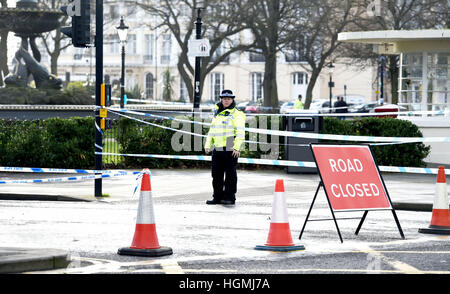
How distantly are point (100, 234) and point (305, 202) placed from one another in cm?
505

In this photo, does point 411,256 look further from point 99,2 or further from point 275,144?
point 275,144

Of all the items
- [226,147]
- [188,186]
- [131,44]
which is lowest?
[188,186]

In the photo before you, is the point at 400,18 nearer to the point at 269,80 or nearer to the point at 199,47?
the point at 269,80

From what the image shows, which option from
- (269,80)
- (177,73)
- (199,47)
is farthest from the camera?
(177,73)

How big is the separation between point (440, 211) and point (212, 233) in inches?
110

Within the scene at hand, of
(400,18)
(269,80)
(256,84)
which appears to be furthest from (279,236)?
(256,84)

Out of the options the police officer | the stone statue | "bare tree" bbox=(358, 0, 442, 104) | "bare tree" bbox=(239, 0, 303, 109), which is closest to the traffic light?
the police officer

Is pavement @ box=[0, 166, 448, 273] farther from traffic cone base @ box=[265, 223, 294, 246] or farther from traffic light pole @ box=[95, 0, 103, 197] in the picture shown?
traffic cone base @ box=[265, 223, 294, 246]

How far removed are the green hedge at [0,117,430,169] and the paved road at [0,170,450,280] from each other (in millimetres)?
2485

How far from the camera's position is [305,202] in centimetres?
1530

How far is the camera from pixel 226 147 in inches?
588

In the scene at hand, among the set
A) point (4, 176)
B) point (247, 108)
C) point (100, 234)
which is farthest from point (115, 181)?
point (247, 108)

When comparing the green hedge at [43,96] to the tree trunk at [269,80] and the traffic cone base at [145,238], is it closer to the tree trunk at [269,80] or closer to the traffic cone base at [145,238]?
the tree trunk at [269,80]

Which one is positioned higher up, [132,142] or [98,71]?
[98,71]
